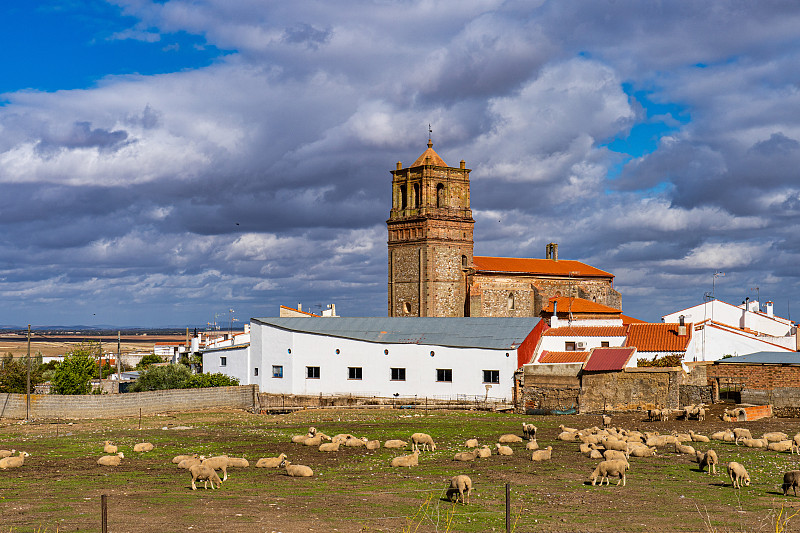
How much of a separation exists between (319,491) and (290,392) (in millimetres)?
38497

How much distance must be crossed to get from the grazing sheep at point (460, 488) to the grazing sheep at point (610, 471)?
4.71 meters

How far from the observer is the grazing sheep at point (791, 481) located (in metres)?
22.7

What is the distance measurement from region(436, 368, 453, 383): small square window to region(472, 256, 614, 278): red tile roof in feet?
122

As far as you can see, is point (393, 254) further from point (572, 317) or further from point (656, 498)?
point (656, 498)

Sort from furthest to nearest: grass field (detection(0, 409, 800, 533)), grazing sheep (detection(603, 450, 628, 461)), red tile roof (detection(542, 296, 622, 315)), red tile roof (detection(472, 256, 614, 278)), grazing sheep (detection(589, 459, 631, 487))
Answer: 1. red tile roof (detection(472, 256, 614, 278))
2. red tile roof (detection(542, 296, 622, 315))
3. grazing sheep (detection(603, 450, 628, 461))
4. grazing sheep (detection(589, 459, 631, 487))
5. grass field (detection(0, 409, 800, 533))

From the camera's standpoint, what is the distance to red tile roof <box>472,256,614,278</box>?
9638cm

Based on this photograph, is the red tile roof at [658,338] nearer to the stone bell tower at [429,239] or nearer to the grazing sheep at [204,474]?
the stone bell tower at [429,239]

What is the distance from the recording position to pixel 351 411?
178ft

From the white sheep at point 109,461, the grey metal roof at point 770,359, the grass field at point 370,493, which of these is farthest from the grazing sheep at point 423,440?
the grey metal roof at point 770,359

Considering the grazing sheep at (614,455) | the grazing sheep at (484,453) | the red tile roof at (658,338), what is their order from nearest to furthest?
the grazing sheep at (614,455) < the grazing sheep at (484,453) < the red tile roof at (658,338)

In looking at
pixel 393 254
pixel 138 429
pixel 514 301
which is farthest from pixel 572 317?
pixel 138 429

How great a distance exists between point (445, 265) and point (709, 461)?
66.0 metres

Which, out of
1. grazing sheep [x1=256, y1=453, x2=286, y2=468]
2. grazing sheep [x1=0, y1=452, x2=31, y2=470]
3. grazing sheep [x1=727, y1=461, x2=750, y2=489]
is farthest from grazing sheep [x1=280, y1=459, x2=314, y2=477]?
grazing sheep [x1=727, y1=461, x2=750, y2=489]

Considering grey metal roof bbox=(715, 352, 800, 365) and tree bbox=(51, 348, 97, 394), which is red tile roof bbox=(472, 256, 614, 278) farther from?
tree bbox=(51, 348, 97, 394)
